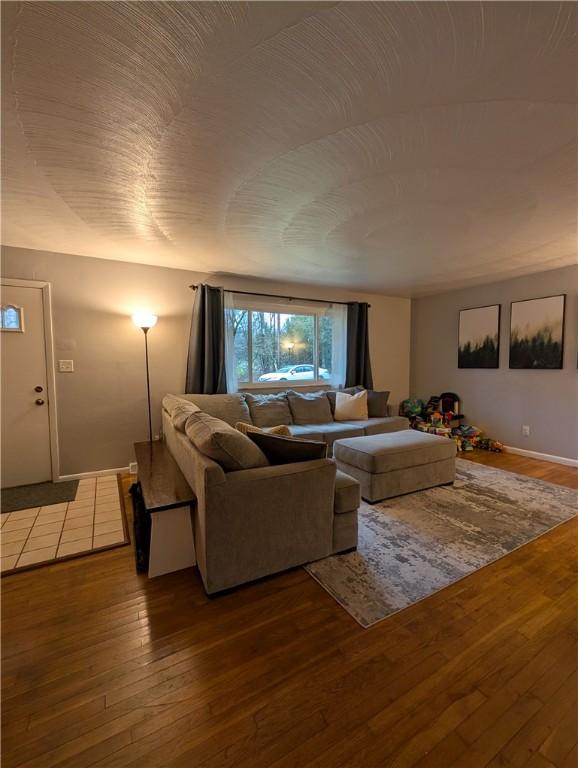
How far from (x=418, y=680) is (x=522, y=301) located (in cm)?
449

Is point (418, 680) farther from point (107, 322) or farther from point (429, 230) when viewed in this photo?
point (107, 322)

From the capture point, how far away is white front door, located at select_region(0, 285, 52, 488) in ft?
10.4

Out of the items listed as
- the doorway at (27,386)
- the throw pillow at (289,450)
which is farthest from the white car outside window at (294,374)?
the throw pillow at (289,450)

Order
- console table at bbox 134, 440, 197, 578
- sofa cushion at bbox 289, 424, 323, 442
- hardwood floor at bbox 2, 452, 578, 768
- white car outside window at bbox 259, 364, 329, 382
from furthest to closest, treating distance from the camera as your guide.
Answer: white car outside window at bbox 259, 364, 329, 382, sofa cushion at bbox 289, 424, 323, 442, console table at bbox 134, 440, 197, 578, hardwood floor at bbox 2, 452, 578, 768

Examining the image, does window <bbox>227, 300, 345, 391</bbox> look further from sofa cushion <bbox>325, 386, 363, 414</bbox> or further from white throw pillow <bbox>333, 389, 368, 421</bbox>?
white throw pillow <bbox>333, 389, 368, 421</bbox>

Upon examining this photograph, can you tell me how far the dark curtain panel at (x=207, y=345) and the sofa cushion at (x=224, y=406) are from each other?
284mm

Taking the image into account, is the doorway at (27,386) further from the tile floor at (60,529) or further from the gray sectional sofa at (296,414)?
the gray sectional sofa at (296,414)

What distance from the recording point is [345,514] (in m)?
2.08

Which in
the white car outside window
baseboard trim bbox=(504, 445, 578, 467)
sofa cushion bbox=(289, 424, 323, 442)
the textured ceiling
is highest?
the textured ceiling

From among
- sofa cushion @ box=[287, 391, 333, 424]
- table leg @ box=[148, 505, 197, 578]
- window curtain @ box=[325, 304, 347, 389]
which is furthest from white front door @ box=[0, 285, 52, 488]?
window curtain @ box=[325, 304, 347, 389]

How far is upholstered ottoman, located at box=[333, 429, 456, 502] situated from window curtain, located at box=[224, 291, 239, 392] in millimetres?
1695

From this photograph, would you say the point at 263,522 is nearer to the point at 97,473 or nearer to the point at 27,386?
the point at 97,473

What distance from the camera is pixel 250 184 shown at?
6.55 ft

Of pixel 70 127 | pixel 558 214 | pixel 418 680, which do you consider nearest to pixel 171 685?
pixel 418 680
